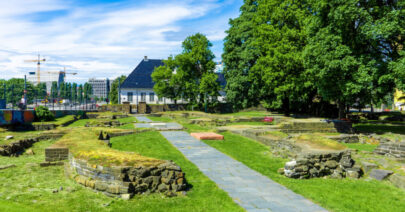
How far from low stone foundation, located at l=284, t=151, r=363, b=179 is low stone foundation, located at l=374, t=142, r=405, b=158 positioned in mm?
3300

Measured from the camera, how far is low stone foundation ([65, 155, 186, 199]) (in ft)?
22.4

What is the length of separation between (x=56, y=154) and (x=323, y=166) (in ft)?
30.1

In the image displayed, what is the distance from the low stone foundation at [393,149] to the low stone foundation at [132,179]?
30.1 feet

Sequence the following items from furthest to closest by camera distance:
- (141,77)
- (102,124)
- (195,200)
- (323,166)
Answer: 1. (141,77)
2. (102,124)
3. (323,166)
4. (195,200)

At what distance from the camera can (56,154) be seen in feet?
33.3

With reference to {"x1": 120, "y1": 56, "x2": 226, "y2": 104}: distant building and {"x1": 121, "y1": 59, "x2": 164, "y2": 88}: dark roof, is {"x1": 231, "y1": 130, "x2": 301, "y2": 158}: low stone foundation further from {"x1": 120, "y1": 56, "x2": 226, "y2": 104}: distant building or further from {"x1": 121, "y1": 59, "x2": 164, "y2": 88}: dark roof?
{"x1": 121, "y1": 59, "x2": 164, "y2": 88}: dark roof

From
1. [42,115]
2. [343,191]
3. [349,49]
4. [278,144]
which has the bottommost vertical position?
[343,191]

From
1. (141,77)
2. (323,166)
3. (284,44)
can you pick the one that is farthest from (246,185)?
(141,77)

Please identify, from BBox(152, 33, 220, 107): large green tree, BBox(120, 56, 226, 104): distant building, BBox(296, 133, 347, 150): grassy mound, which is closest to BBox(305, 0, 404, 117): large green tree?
BBox(296, 133, 347, 150): grassy mound

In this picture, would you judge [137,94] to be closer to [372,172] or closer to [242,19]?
[242,19]

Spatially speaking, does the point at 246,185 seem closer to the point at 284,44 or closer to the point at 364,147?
the point at 364,147

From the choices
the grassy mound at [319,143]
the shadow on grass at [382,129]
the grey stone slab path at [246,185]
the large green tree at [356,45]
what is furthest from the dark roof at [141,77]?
the grassy mound at [319,143]

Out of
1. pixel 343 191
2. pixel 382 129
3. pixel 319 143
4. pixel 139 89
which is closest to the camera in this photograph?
pixel 343 191

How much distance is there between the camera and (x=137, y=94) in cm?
5741
